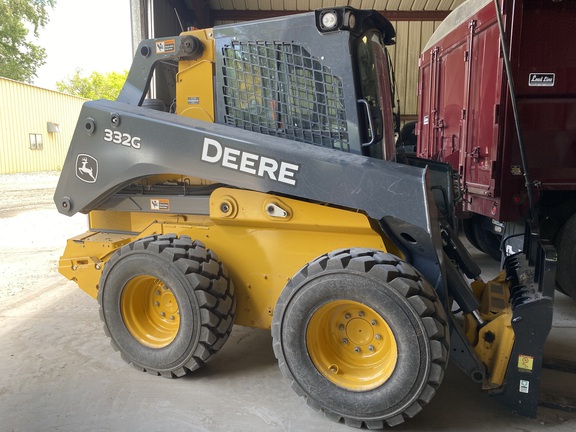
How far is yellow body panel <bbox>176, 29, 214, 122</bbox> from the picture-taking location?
3228 millimetres

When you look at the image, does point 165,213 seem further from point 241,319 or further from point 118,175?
point 241,319

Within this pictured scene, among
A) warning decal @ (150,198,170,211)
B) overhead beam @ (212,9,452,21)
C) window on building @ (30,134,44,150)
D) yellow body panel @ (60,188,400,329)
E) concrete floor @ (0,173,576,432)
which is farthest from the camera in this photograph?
window on building @ (30,134,44,150)

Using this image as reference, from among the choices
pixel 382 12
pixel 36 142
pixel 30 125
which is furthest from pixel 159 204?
pixel 36 142

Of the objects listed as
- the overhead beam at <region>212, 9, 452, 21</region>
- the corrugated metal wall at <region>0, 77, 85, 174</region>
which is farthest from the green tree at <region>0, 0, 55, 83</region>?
the overhead beam at <region>212, 9, 452, 21</region>

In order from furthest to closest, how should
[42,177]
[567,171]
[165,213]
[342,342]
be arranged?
[42,177], [567,171], [165,213], [342,342]

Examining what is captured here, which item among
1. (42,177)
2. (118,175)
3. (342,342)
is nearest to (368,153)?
(342,342)

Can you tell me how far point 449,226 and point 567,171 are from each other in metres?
1.38

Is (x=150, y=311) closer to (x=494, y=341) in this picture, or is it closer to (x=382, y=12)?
(x=494, y=341)

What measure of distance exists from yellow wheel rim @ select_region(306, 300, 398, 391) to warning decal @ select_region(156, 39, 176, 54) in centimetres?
201

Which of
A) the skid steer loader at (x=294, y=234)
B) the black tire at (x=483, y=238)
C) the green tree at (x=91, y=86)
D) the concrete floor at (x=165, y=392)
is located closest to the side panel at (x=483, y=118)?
the black tire at (x=483, y=238)

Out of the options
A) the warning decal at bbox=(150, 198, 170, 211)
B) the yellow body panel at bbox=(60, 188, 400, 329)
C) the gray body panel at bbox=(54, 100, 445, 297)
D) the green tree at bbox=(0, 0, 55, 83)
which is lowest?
the yellow body panel at bbox=(60, 188, 400, 329)

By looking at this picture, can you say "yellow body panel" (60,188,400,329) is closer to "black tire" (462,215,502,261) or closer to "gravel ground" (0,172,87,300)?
"gravel ground" (0,172,87,300)

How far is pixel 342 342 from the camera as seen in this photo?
2.84m

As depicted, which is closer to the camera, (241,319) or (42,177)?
(241,319)
